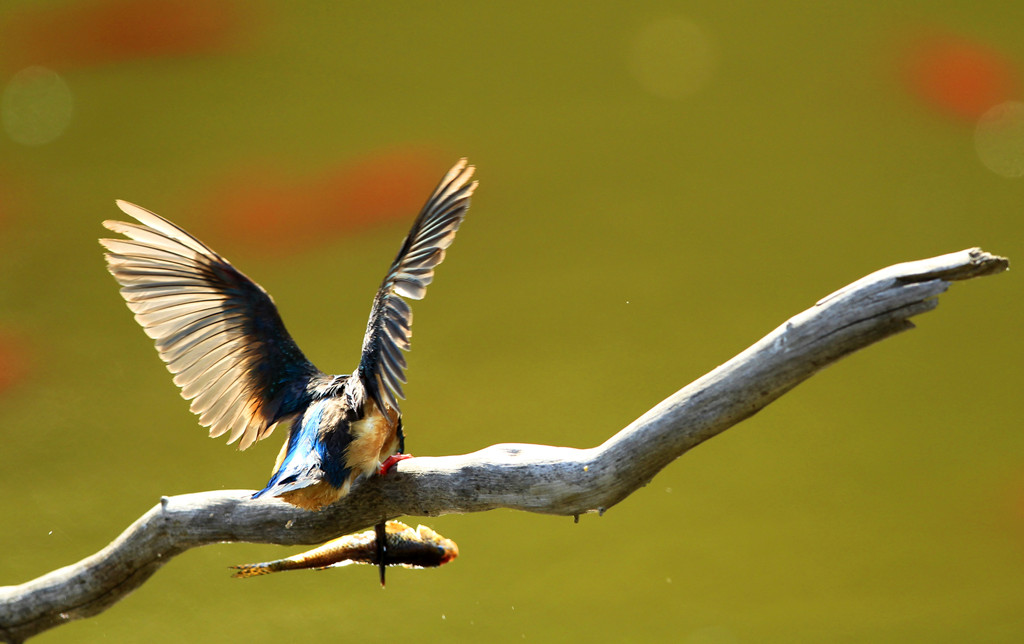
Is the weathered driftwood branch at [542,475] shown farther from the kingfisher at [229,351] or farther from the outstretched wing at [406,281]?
the outstretched wing at [406,281]

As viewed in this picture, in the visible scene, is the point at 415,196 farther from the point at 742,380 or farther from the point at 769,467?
the point at 742,380

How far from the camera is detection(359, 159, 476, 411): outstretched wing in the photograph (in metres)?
1.78

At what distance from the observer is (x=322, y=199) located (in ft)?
13.0

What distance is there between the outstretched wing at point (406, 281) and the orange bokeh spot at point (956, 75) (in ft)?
8.43

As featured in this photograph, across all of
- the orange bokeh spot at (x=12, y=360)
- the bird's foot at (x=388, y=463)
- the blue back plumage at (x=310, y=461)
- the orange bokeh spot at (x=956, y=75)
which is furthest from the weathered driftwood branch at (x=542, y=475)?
the orange bokeh spot at (x=956, y=75)

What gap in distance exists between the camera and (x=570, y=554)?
3.28 metres

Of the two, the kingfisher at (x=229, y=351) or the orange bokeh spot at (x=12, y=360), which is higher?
the orange bokeh spot at (x=12, y=360)

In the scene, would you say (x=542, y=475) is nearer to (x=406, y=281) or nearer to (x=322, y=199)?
(x=406, y=281)

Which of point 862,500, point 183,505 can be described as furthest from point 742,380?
point 862,500

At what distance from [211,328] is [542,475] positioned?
80 cm

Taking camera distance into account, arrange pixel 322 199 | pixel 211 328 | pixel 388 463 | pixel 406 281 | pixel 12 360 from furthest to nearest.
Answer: pixel 322 199, pixel 12 360, pixel 211 328, pixel 388 463, pixel 406 281

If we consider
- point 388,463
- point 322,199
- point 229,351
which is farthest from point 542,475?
point 322,199

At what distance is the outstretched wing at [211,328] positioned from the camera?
2.09 metres

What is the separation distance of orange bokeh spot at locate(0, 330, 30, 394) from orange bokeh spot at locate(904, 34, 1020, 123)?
3439mm
